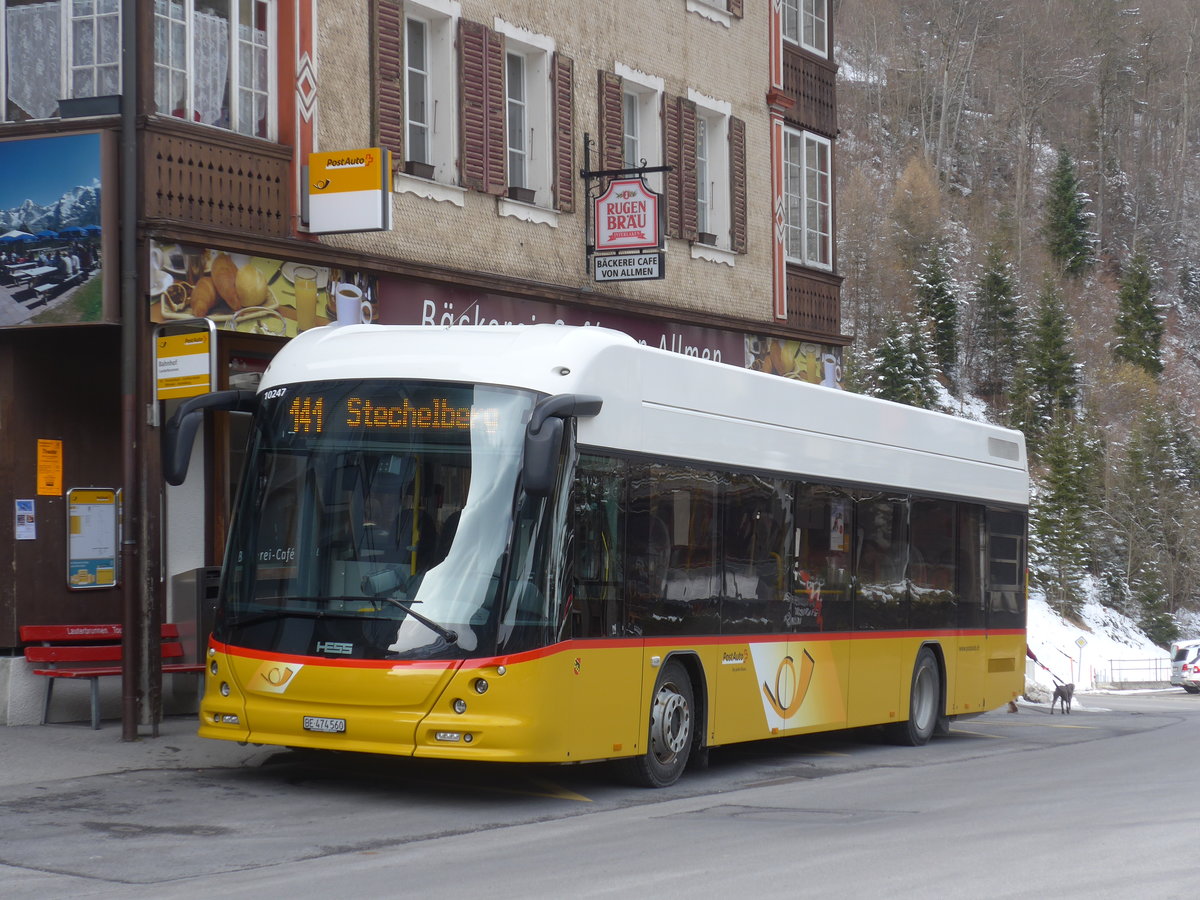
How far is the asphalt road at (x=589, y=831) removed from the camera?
816 cm

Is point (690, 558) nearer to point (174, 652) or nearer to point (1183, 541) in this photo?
point (174, 652)

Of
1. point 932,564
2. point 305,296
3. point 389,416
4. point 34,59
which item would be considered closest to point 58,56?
point 34,59

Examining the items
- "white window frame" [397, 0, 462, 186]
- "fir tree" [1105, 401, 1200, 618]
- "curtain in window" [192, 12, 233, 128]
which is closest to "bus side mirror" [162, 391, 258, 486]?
"curtain in window" [192, 12, 233, 128]

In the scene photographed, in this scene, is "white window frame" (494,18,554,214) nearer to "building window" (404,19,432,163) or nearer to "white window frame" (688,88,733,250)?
"building window" (404,19,432,163)

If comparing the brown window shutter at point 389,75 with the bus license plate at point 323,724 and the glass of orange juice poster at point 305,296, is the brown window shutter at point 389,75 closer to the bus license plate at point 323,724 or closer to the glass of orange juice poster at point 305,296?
the glass of orange juice poster at point 305,296

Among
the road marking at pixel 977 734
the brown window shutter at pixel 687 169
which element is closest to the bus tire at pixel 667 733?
the road marking at pixel 977 734

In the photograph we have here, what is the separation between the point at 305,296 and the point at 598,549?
19.8 feet

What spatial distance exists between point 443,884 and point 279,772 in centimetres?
431

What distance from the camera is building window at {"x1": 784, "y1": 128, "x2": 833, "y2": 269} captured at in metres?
25.9

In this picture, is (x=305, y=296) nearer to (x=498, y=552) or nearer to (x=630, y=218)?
(x=630, y=218)

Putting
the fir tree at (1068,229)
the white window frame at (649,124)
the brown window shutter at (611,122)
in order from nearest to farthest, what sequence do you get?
the brown window shutter at (611,122) < the white window frame at (649,124) < the fir tree at (1068,229)

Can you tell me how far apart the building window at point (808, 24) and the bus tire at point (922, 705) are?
11.9m

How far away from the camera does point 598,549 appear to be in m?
11.3

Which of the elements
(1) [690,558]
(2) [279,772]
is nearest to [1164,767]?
(1) [690,558]
